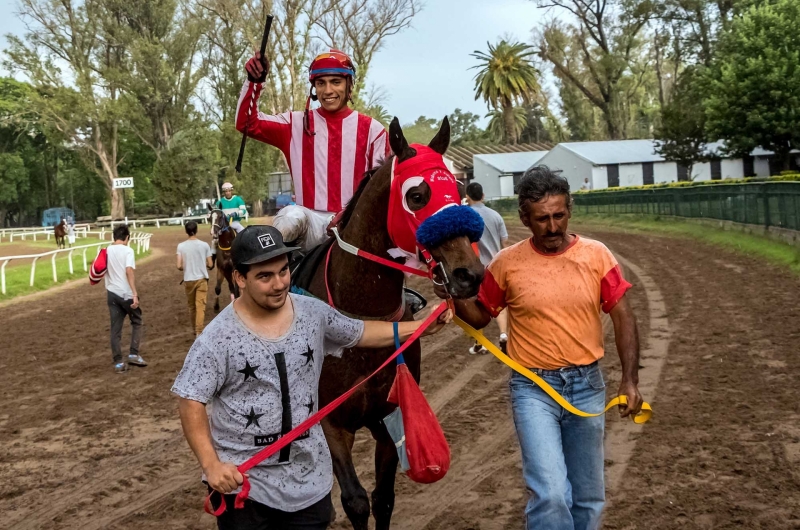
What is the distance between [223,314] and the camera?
311 centimetres

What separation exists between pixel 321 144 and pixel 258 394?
2268 millimetres

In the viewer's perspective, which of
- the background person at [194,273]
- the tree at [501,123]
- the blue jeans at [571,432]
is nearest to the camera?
the blue jeans at [571,432]

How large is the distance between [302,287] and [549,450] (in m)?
1.77

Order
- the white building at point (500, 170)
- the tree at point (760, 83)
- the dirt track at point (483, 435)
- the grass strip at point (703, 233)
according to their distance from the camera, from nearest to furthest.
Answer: the dirt track at point (483, 435)
the grass strip at point (703, 233)
the tree at point (760, 83)
the white building at point (500, 170)

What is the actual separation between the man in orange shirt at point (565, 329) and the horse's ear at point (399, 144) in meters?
0.60

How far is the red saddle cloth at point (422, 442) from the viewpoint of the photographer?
11.1ft

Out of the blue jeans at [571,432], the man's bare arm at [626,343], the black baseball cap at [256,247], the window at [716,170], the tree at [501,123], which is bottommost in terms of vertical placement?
the blue jeans at [571,432]

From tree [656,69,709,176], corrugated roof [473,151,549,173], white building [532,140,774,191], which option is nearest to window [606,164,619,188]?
white building [532,140,774,191]

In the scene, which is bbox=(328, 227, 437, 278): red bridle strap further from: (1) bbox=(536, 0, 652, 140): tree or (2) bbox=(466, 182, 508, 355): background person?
(1) bbox=(536, 0, 652, 140): tree

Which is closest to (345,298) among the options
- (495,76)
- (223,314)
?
(223,314)

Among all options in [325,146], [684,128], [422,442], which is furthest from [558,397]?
[684,128]

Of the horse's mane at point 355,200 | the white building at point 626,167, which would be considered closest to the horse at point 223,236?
the horse's mane at point 355,200

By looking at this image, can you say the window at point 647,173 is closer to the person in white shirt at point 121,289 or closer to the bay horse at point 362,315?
the person in white shirt at point 121,289

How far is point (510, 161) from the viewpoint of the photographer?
193 ft
